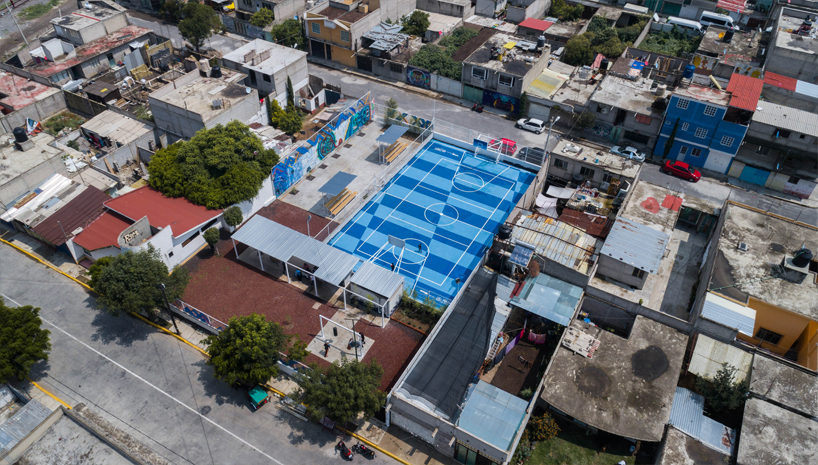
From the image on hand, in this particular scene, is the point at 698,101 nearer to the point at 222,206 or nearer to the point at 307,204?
the point at 307,204

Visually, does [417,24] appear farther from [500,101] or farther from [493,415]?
[493,415]

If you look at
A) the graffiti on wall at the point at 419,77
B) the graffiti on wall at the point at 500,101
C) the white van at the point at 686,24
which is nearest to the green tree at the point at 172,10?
the graffiti on wall at the point at 419,77

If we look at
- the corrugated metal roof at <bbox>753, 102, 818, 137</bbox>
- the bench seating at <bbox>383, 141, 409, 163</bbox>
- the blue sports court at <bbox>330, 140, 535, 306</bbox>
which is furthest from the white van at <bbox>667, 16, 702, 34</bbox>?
the bench seating at <bbox>383, 141, 409, 163</bbox>

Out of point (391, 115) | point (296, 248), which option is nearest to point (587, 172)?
point (391, 115)

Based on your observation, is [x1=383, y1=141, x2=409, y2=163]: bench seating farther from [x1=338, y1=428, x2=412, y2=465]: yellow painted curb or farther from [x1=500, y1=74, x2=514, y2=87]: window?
[x1=338, y1=428, x2=412, y2=465]: yellow painted curb

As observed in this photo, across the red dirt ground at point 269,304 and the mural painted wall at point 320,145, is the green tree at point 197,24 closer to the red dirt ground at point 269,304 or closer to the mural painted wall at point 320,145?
the mural painted wall at point 320,145

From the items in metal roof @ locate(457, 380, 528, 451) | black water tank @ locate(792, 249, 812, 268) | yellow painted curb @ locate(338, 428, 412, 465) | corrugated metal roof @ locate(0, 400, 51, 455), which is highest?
black water tank @ locate(792, 249, 812, 268)
